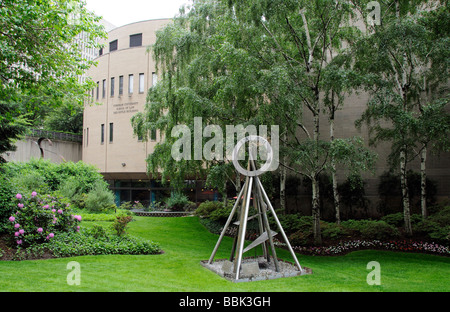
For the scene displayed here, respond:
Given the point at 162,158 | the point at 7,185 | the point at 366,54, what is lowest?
the point at 7,185

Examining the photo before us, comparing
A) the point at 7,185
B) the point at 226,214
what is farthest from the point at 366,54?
the point at 7,185

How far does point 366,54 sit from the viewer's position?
39.8 feet

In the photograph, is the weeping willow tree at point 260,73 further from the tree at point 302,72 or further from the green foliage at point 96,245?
the green foliage at point 96,245

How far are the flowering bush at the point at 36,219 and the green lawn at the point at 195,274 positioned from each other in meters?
1.35

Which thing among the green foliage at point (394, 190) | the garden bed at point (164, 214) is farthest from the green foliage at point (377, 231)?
the garden bed at point (164, 214)

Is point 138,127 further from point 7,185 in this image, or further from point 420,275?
point 420,275

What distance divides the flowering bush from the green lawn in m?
1.35

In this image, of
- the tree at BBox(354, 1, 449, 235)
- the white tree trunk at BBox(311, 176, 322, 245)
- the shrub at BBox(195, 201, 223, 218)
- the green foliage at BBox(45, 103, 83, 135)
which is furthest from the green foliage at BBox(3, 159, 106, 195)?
the green foliage at BBox(45, 103, 83, 135)

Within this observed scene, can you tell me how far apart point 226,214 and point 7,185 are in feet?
30.4

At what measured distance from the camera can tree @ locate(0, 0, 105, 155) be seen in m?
9.38

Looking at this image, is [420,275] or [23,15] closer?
[420,275]

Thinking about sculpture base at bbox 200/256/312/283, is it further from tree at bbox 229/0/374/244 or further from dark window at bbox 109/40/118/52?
dark window at bbox 109/40/118/52

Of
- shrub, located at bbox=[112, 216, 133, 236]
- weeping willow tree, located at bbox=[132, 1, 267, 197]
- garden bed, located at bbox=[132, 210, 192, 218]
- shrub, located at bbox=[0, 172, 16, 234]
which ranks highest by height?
weeping willow tree, located at bbox=[132, 1, 267, 197]
